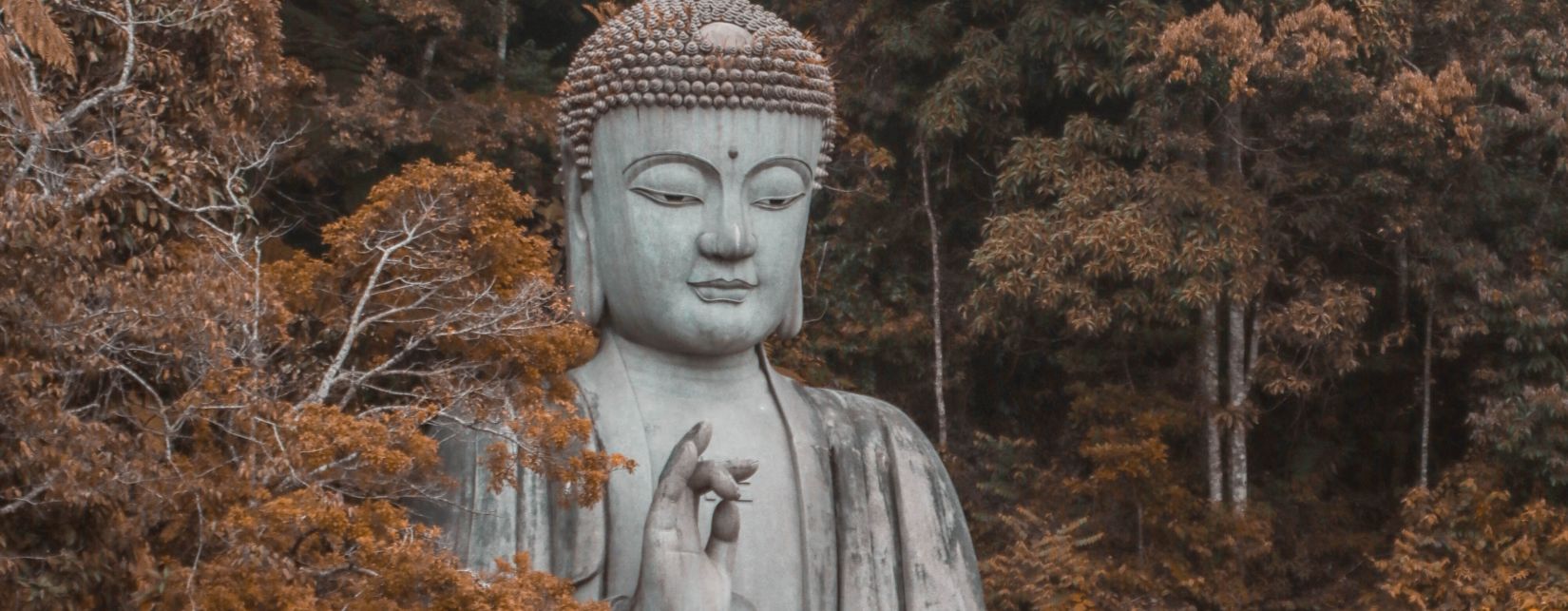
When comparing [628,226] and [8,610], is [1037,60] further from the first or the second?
[8,610]

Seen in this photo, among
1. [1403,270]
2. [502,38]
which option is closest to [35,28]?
[502,38]

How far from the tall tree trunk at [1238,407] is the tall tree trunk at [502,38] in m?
5.68

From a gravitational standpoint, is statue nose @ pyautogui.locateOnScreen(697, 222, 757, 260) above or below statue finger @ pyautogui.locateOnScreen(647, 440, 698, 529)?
above

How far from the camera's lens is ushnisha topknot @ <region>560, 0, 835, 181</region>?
9156 millimetres

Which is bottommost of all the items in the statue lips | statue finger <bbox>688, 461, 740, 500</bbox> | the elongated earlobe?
statue finger <bbox>688, 461, 740, 500</bbox>

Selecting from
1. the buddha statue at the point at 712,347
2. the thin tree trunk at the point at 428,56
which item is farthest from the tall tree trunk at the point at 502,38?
the buddha statue at the point at 712,347

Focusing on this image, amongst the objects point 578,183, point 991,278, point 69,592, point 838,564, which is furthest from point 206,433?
point 991,278

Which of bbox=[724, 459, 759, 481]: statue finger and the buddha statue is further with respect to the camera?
the buddha statue

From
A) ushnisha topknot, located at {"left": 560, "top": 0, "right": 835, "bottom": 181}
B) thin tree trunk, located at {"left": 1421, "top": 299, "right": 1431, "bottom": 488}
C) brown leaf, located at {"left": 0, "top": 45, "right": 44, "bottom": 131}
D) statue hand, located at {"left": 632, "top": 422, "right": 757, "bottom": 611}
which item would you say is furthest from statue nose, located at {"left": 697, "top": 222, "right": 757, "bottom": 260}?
thin tree trunk, located at {"left": 1421, "top": 299, "right": 1431, "bottom": 488}

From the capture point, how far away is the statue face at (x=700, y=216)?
9156 millimetres

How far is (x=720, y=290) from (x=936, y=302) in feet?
26.4

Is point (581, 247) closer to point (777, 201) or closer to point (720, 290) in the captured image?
point (720, 290)

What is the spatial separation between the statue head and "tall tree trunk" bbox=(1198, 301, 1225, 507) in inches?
313

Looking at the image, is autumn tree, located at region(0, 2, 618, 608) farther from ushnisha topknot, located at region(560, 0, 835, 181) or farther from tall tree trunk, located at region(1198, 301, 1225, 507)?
tall tree trunk, located at region(1198, 301, 1225, 507)
